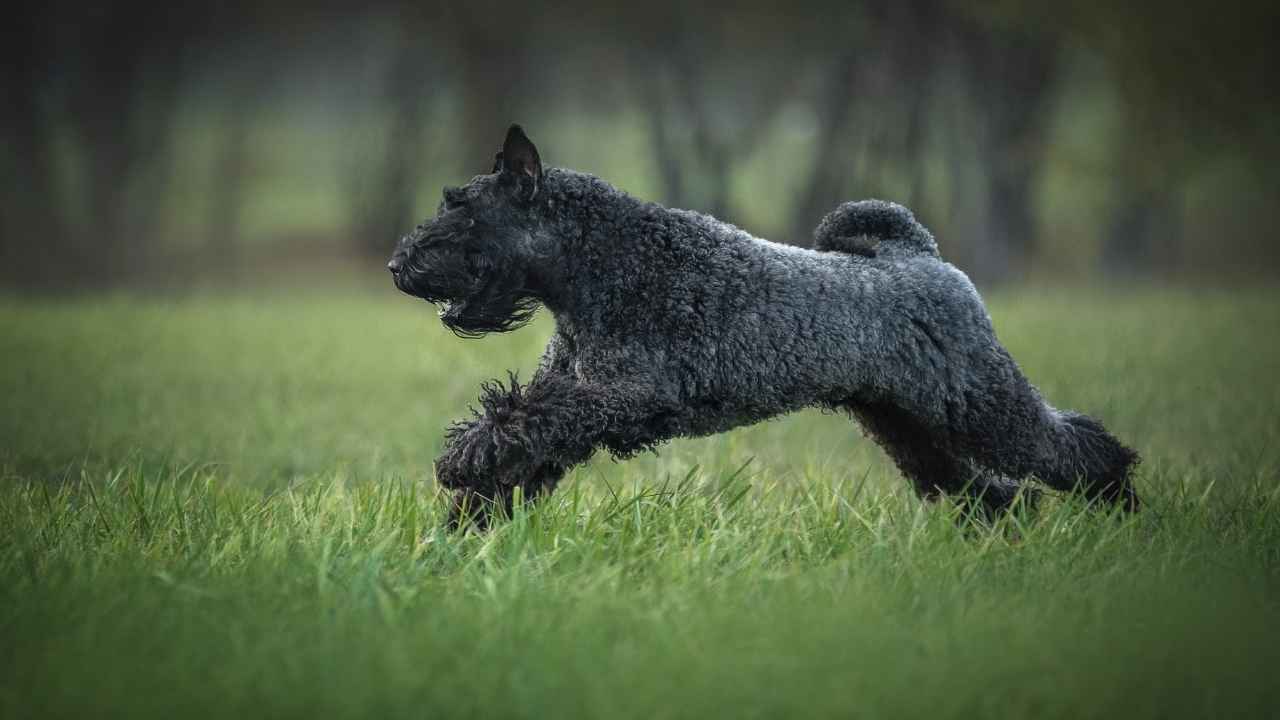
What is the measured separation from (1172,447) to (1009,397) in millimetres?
3942

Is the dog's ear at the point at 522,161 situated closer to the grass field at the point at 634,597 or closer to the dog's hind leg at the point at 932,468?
the grass field at the point at 634,597

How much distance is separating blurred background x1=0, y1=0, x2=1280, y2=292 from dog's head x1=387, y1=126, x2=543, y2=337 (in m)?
15.8

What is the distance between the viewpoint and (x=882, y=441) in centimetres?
550

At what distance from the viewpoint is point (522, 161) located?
14.8 ft

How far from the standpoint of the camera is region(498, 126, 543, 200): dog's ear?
4484 mm

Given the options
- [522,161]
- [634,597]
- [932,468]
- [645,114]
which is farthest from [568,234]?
[645,114]

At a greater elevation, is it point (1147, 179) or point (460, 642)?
point (1147, 179)

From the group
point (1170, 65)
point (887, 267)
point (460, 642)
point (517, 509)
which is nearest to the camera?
point (460, 642)

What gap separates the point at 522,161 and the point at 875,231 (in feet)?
5.97

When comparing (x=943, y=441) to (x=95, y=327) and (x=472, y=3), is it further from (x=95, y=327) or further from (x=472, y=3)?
(x=472, y=3)

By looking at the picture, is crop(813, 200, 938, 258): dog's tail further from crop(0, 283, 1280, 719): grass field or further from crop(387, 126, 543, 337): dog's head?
crop(387, 126, 543, 337): dog's head

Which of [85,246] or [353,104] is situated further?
[353,104]

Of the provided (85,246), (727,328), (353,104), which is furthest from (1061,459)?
(353,104)

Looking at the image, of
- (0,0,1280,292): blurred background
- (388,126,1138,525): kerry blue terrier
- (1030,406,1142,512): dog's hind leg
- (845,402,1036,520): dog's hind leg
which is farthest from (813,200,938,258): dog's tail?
(0,0,1280,292): blurred background
